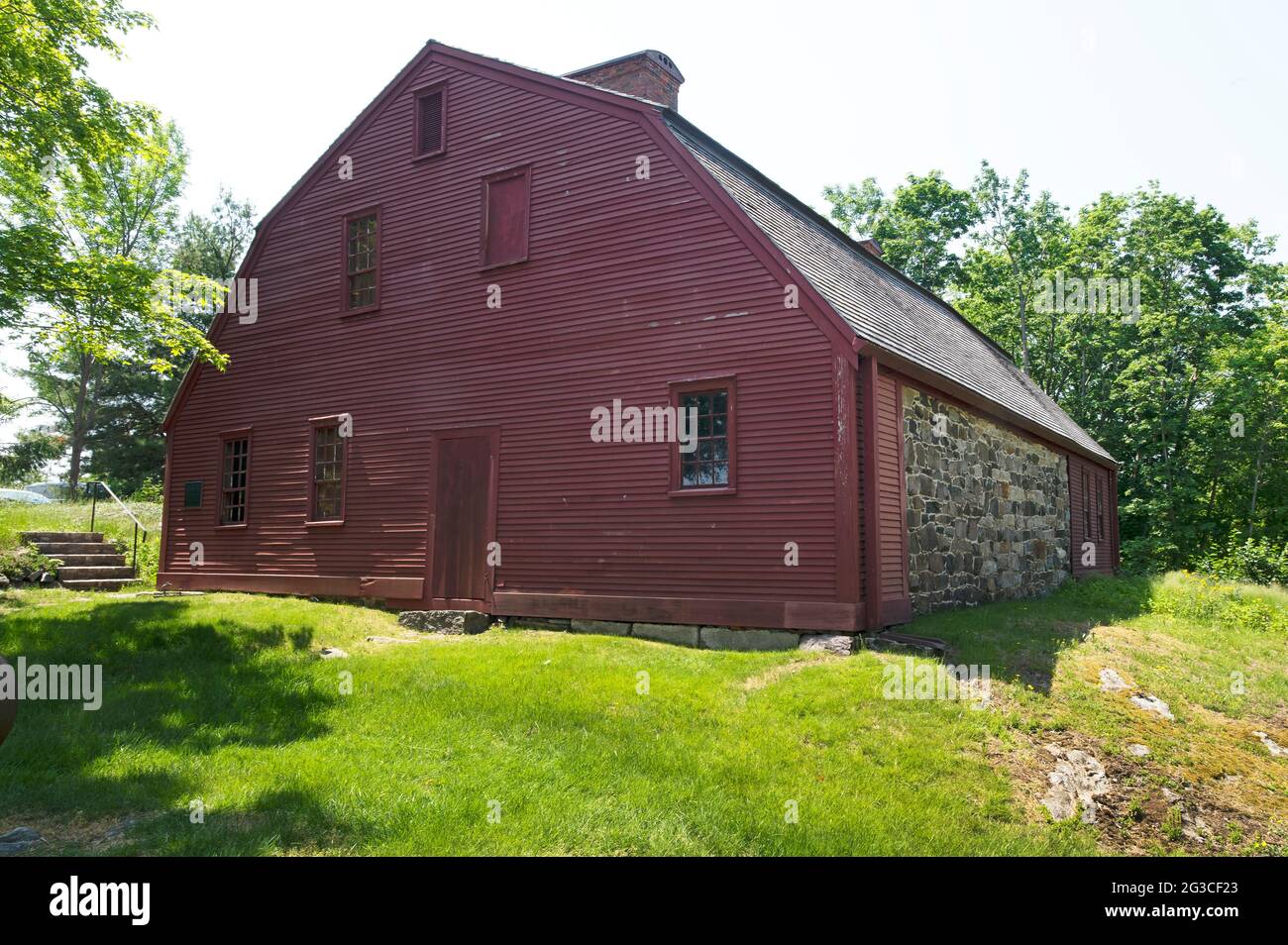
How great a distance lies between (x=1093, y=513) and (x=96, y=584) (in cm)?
2369

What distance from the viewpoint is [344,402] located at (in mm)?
14906

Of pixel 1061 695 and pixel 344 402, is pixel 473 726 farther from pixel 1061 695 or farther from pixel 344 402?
pixel 344 402

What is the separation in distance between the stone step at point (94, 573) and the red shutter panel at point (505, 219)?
1045 cm

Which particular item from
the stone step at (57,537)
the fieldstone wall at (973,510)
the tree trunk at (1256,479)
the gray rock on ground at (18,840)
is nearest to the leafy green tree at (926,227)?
the tree trunk at (1256,479)

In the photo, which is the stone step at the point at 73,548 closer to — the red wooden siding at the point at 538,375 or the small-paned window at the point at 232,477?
the red wooden siding at the point at 538,375

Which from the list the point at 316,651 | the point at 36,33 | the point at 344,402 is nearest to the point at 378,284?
the point at 344,402

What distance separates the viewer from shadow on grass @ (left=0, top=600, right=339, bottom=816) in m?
5.81

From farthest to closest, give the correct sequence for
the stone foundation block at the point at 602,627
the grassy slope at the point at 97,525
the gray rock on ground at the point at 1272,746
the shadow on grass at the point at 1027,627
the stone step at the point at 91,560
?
the grassy slope at the point at 97,525 < the stone step at the point at 91,560 < the stone foundation block at the point at 602,627 < the shadow on grass at the point at 1027,627 < the gray rock on ground at the point at 1272,746

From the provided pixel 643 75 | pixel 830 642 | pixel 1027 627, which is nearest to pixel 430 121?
pixel 643 75

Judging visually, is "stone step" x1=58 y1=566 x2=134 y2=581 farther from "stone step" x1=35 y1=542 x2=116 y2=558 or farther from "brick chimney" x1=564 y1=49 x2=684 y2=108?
"brick chimney" x1=564 y1=49 x2=684 y2=108

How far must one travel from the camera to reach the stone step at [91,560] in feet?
55.5

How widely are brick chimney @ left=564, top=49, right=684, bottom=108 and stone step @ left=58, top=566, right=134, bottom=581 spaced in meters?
13.3

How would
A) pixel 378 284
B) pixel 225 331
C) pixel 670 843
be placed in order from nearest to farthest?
1. pixel 670 843
2. pixel 378 284
3. pixel 225 331
